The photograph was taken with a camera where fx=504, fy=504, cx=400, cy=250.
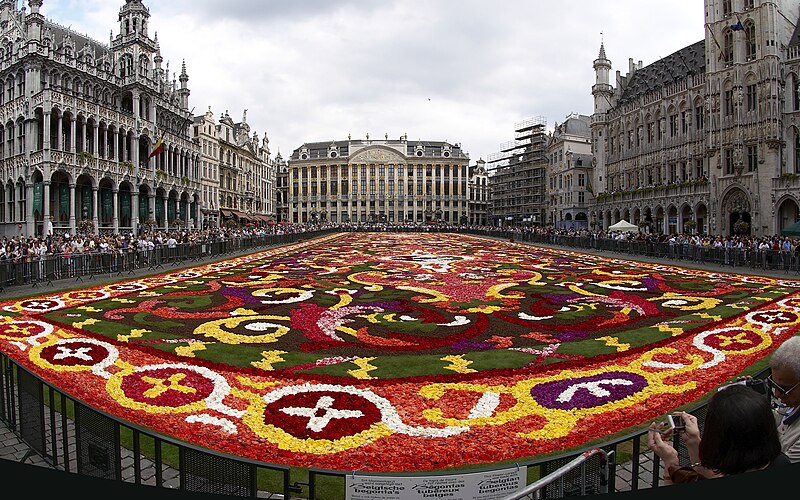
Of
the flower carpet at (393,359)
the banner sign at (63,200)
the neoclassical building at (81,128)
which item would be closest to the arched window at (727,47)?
the flower carpet at (393,359)

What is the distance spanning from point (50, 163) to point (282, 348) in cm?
3639

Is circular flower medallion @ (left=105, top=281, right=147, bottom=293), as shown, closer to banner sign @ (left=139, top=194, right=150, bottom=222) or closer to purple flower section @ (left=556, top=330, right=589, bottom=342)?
purple flower section @ (left=556, top=330, right=589, bottom=342)

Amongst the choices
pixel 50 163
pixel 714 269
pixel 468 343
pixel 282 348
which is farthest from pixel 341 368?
pixel 50 163

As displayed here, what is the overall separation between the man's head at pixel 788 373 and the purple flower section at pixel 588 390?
318cm

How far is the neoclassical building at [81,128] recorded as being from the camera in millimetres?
37134

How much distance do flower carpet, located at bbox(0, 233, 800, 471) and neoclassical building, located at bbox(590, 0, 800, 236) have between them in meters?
31.0

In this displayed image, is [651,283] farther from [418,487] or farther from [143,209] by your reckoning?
[143,209]

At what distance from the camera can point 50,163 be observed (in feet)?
119

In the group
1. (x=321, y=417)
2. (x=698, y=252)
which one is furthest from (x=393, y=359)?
(x=698, y=252)

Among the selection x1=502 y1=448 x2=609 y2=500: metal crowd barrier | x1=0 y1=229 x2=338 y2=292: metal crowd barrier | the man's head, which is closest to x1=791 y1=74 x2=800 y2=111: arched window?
x1=0 y1=229 x2=338 y2=292: metal crowd barrier

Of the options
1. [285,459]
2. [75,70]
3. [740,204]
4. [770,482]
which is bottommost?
[285,459]

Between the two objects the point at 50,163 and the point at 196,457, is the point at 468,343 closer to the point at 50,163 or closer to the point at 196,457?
the point at 196,457

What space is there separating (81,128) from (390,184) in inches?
3273

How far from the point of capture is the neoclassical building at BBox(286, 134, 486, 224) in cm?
11981
